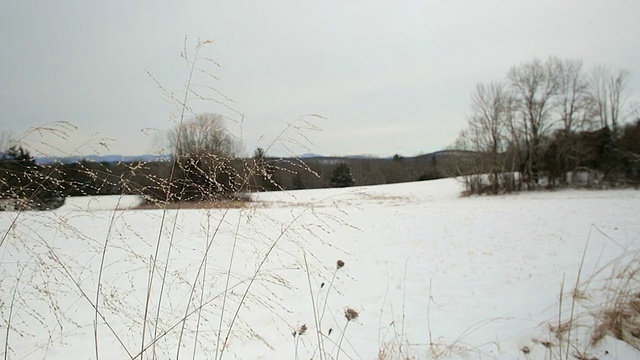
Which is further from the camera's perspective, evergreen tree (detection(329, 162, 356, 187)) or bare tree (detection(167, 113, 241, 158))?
evergreen tree (detection(329, 162, 356, 187))

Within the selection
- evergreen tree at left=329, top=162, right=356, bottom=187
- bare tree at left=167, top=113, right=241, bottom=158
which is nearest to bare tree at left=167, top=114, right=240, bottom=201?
bare tree at left=167, top=113, right=241, bottom=158

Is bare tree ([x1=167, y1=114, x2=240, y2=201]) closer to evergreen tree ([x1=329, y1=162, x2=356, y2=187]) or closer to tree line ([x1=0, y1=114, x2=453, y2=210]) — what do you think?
tree line ([x1=0, y1=114, x2=453, y2=210])

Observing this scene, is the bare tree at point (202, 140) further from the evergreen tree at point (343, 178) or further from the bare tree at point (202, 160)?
the evergreen tree at point (343, 178)

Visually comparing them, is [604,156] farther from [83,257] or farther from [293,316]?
[83,257]

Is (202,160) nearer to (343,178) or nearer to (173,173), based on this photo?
(173,173)

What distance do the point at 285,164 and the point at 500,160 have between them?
30.4m

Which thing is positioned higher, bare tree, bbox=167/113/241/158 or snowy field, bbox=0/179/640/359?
bare tree, bbox=167/113/241/158

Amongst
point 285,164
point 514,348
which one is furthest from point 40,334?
point 514,348

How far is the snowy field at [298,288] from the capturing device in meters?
2.26

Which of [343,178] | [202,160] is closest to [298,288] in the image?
[202,160]

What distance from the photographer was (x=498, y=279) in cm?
558

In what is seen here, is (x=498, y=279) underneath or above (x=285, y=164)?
underneath

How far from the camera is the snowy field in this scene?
226 cm

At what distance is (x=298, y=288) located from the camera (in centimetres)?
462
